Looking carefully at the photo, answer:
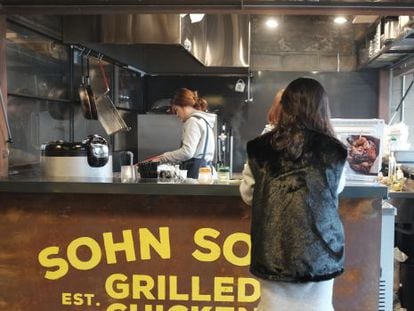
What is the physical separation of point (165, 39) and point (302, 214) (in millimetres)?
2049

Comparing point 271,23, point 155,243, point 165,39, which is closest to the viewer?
point 155,243

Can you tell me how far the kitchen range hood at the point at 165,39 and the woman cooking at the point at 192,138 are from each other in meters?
0.44

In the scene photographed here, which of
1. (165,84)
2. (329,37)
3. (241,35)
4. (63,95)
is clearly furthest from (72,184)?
(329,37)

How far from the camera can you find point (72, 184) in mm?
2590

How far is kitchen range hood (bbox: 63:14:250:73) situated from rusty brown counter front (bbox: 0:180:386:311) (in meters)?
1.33

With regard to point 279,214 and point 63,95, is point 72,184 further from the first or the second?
point 63,95

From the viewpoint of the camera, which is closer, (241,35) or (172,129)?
(241,35)

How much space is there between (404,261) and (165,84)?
4.07 metres

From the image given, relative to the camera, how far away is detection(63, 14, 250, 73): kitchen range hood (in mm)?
3480

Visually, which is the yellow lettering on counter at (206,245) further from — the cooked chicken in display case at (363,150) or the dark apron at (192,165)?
the dark apron at (192,165)

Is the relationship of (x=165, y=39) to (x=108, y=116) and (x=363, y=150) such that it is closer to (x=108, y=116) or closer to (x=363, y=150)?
(x=108, y=116)

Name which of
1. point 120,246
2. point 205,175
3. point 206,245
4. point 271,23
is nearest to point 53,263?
point 120,246

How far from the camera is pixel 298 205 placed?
5.99 feet

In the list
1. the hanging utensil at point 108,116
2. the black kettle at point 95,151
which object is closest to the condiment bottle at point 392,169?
the black kettle at point 95,151
